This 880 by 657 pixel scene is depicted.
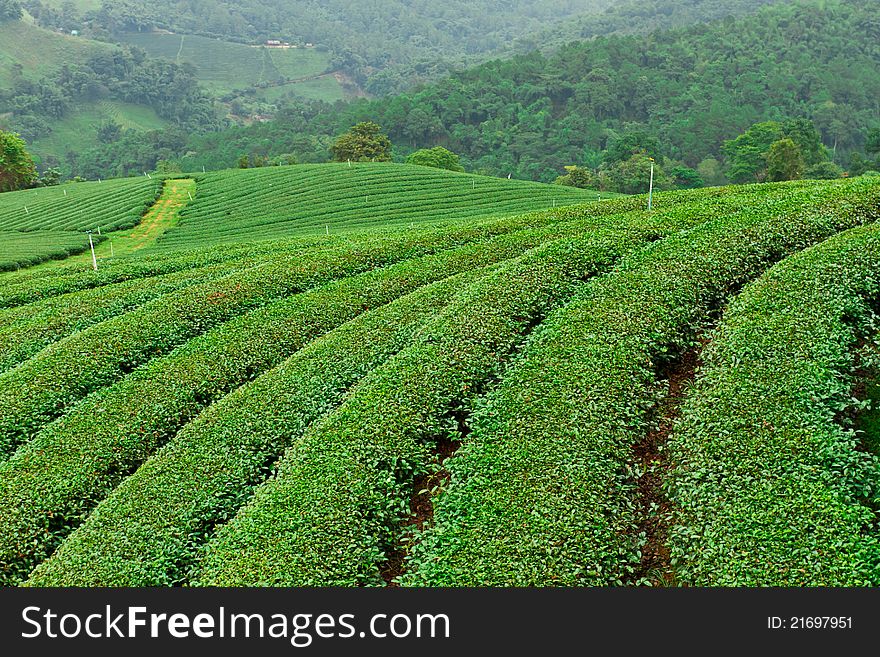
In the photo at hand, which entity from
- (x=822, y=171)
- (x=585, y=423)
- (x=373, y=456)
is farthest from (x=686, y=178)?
(x=373, y=456)

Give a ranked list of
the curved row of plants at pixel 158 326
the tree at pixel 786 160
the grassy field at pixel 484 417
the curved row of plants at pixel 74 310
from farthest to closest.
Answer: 1. the tree at pixel 786 160
2. the curved row of plants at pixel 74 310
3. the curved row of plants at pixel 158 326
4. the grassy field at pixel 484 417

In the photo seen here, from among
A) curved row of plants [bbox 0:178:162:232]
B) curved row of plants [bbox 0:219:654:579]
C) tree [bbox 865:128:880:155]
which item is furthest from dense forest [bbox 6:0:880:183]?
curved row of plants [bbox 0:219:654:579]

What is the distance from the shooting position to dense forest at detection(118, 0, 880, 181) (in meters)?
100

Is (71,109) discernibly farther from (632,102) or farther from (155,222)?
(155,222)

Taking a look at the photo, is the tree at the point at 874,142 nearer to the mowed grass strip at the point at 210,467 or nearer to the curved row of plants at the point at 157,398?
the curved row of plants at the point at 157,398

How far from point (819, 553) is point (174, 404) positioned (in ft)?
37.2

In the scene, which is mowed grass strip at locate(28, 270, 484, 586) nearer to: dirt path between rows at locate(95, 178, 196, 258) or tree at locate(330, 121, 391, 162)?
dirt path between rows at locate(95, 178, 196, 258)

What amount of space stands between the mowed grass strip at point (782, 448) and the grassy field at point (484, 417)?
0.04 meters

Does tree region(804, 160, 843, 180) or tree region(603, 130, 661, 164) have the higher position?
tree region(603, 130, 661, 164)

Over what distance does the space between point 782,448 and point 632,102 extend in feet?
376

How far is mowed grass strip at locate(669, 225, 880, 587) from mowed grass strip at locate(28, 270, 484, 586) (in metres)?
6.37

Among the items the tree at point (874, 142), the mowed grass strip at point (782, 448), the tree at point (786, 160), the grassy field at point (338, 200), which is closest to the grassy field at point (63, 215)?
→ the grassy field at point (338, 200)

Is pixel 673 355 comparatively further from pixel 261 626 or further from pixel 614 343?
pixel 261 626

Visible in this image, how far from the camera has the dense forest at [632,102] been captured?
10031 cm
